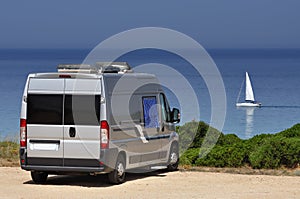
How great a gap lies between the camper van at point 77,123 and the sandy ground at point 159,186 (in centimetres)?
40

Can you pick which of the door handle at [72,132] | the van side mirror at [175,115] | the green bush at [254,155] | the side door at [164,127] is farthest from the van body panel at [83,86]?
the green bush at [254,155]

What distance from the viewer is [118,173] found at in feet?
48.9

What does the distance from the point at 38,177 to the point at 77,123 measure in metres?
1.71

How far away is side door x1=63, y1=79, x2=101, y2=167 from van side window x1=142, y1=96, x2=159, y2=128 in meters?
1.92

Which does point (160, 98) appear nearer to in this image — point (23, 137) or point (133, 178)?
point (133, 178)

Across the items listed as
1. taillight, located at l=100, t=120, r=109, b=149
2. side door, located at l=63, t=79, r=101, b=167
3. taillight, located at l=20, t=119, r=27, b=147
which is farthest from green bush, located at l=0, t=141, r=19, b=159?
taillight, located at l=100, t=120, r=109, b=149

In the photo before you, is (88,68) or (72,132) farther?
(88,68)

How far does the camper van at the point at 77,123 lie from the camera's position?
1416cm

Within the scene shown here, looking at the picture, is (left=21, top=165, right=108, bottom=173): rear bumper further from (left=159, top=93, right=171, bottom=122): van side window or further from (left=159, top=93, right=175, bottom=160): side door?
(left=159, top=93, right=171, bottom=122): van side window

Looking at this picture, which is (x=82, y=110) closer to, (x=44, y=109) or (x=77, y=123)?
(x=77, y=123)

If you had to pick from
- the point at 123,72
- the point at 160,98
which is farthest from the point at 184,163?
the point at 123,72

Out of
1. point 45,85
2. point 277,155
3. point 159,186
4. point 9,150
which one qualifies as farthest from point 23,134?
point 277,155

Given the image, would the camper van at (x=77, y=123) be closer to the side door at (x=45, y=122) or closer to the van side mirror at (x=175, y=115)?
the side door at (x=45, y=122)

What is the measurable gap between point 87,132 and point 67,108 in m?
0.65
